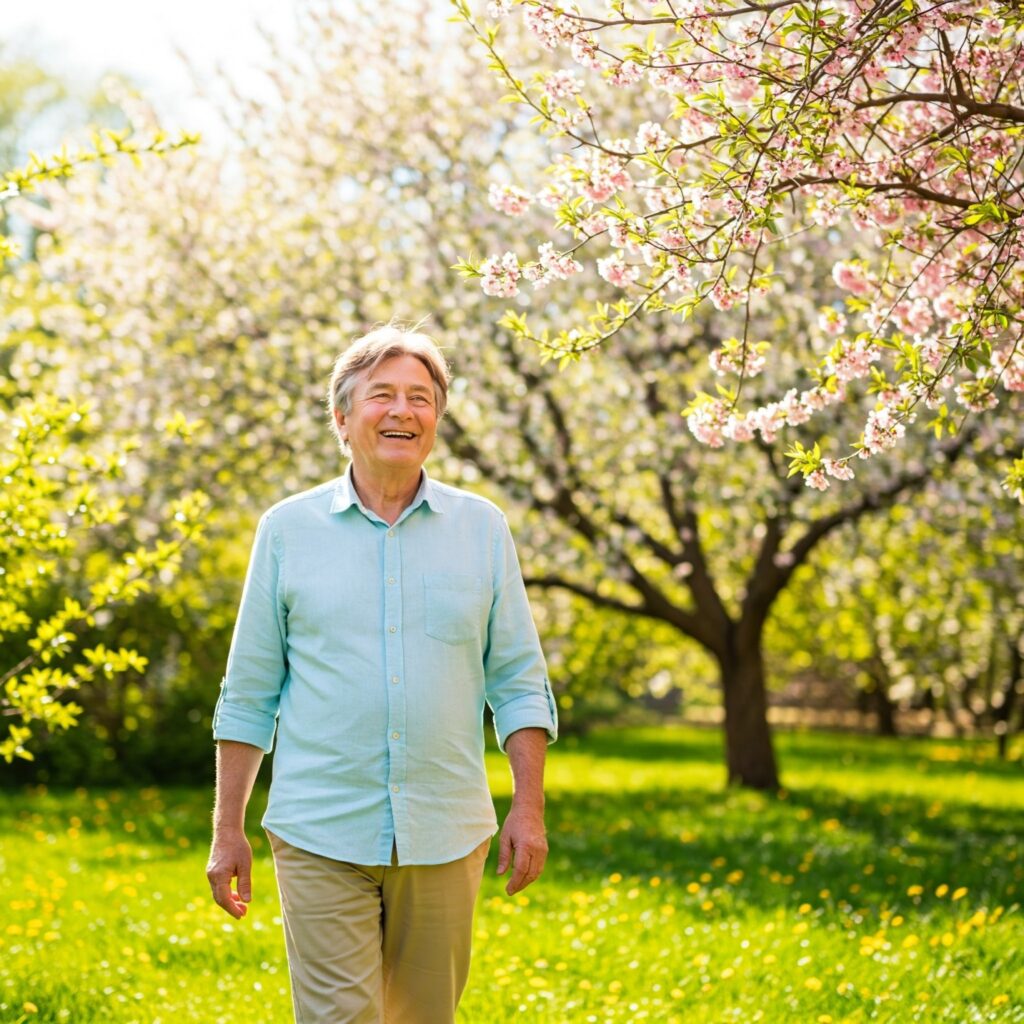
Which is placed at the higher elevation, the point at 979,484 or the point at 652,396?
the point at 652,396

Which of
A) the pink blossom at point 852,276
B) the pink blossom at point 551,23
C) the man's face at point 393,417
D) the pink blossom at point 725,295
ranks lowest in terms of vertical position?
the man's face at point 393,417

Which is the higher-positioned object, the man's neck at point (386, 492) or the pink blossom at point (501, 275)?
the pink blossom at point (501, 275)

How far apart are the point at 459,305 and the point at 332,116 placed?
7.18ft

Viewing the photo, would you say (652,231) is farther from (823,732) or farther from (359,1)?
(823,732)

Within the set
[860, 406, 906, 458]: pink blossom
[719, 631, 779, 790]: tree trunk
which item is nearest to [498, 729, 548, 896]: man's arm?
[860, 406, 906, 458]: pink blossom

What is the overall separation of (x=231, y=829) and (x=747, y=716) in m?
9.93

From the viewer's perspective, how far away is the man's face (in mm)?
3289

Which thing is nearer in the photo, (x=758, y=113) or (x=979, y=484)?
(x=758, y=113)

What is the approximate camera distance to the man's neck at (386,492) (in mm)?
3334

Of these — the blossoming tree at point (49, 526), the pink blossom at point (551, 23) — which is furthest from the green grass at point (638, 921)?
the pink blossom at point (551, 23)

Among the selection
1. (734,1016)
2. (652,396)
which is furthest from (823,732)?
(734,1016)

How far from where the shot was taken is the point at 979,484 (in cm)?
1022

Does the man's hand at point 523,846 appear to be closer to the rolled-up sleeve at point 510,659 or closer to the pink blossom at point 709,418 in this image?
the rolled-up sleeve at point 510,659

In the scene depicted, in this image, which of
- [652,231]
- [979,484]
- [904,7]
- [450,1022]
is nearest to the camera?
[450,1022]
